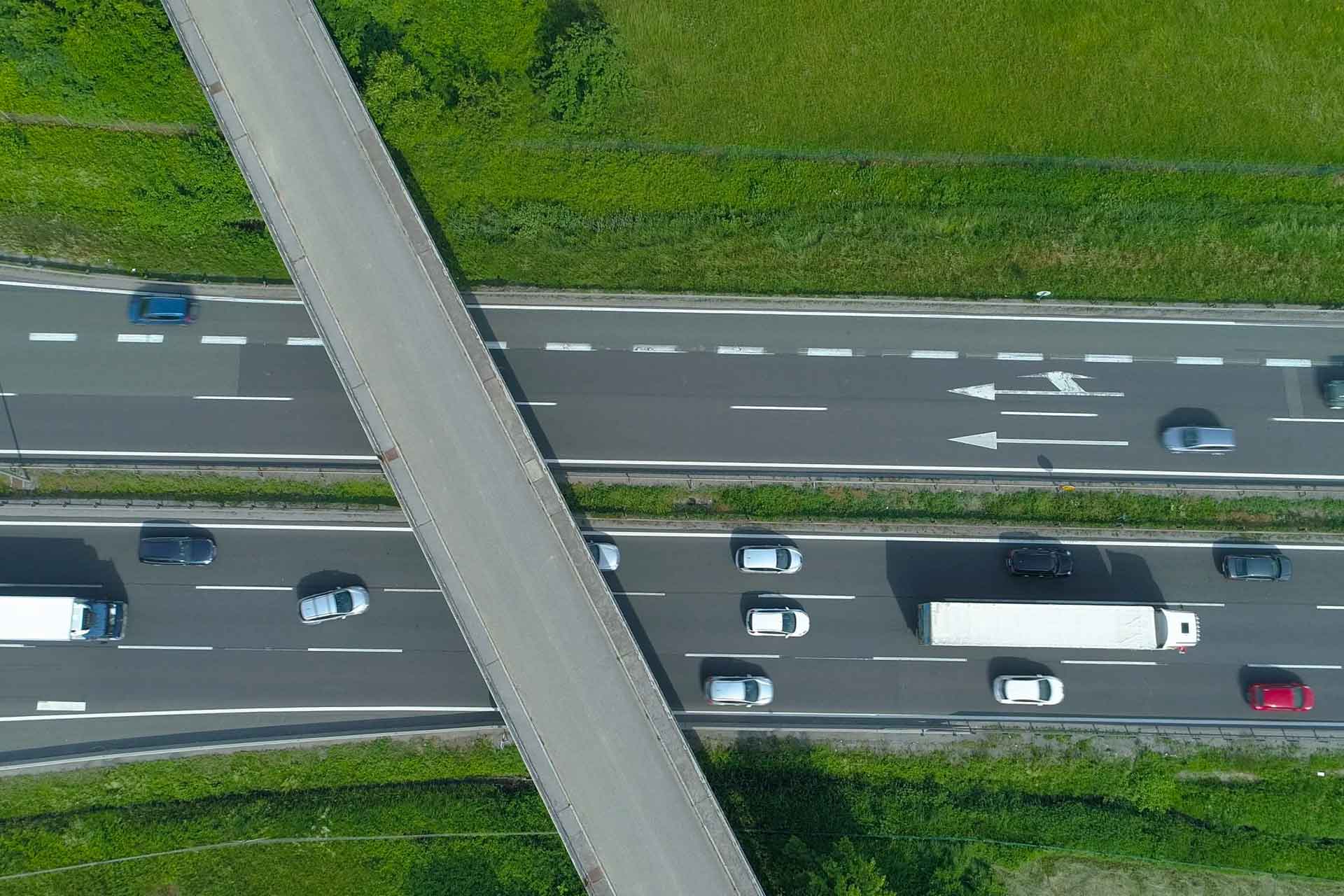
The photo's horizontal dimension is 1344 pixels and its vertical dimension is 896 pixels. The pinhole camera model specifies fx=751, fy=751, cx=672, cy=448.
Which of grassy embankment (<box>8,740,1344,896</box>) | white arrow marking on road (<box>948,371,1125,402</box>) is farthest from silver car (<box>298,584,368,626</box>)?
white arrow marking on road (<box>948,371,1125,402</box>)

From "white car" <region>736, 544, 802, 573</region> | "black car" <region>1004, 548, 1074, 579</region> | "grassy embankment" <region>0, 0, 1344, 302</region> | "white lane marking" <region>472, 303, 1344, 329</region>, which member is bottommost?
"black car" <region>1004, 548, 1074, 579</region>

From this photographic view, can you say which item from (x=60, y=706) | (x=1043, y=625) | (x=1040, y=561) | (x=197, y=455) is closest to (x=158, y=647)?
(x=60, y=706)

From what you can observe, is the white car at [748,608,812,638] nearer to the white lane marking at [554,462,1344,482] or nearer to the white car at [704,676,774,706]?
the white car at [704,676,774,706]

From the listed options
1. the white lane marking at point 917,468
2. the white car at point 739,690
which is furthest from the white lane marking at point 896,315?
the white car at point 739,690

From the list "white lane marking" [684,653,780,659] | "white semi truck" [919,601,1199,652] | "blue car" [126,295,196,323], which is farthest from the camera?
"blue car" [126,295,196,323]

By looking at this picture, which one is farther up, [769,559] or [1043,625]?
[769,559]

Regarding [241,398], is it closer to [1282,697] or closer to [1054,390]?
[1054,390]
